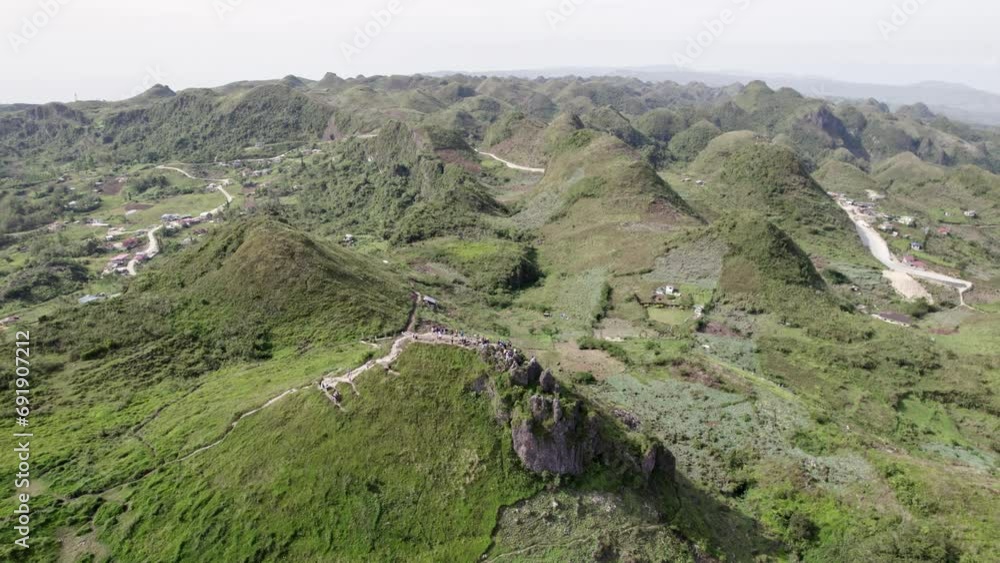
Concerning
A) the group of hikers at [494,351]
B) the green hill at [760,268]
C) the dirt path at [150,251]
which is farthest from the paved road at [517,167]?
the group of hikers at [494,351]

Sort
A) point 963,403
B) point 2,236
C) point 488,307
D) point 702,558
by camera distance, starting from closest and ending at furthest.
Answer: point 702,558, point 963,403, point 488,307, point 2,236

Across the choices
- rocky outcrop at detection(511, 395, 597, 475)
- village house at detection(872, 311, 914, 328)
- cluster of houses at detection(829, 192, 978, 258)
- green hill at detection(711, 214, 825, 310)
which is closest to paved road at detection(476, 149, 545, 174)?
green hill at detection(711, 214, 825, 310)

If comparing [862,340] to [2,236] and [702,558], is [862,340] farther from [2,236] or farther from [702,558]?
[2,236]

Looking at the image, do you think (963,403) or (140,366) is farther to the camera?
(963,403)

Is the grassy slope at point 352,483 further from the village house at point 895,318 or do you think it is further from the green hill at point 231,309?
the village house at point 895,318

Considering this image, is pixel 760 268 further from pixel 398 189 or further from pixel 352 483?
pixel 398 189

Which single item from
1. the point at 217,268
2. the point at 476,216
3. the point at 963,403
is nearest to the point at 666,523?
the point at 963,403

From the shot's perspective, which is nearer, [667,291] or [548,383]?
[548,383]

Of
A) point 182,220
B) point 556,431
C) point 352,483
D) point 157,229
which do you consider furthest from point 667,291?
point 182,220

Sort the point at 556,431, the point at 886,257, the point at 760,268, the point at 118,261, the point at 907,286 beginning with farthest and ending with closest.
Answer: the point at 886,257 → the point at 118,261 → the point at 907,286 → the point at 760,268 → the point at 556,431
